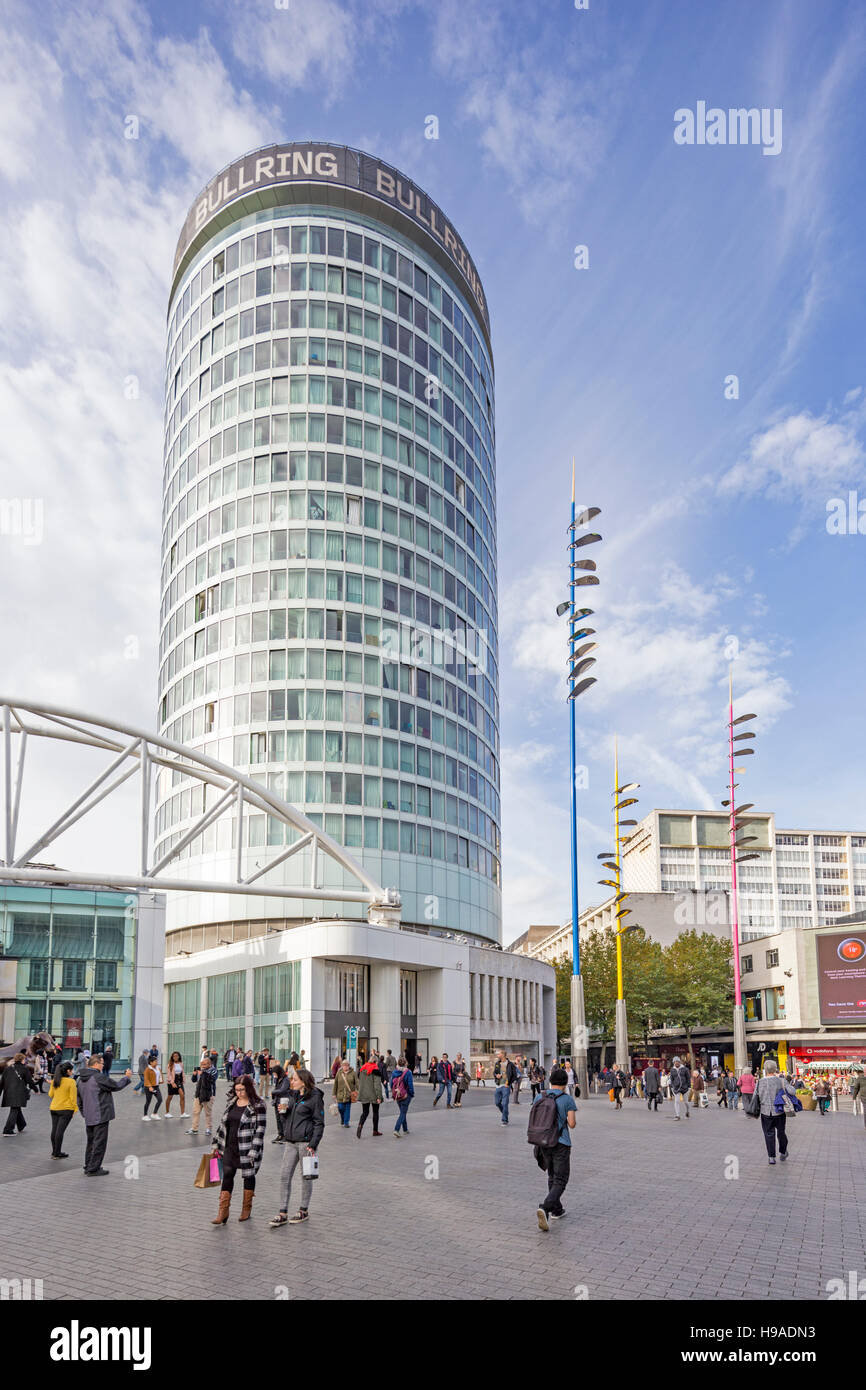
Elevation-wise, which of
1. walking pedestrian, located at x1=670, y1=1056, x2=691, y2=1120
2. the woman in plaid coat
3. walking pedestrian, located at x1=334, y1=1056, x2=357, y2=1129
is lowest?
walking pedestrian, located at x1=670, y1=1056, x2=691, y2=1120

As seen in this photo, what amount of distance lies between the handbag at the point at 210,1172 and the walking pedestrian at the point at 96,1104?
3.63m

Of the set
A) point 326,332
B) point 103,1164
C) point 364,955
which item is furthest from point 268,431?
point 103,1164

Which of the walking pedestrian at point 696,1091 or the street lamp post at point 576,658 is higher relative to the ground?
the street lamp post at point 576,658

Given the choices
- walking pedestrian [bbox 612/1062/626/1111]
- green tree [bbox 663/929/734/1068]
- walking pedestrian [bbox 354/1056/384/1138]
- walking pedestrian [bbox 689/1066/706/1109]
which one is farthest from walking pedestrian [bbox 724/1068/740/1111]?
green tree [bbox 663/929/734/1068]

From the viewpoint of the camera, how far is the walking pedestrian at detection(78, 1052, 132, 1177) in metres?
16.8

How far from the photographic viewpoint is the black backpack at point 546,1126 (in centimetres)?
1302

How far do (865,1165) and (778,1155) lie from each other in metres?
1.66

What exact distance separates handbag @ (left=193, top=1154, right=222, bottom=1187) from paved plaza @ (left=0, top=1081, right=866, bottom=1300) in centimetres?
49

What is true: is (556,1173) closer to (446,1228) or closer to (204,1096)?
(446,1228)

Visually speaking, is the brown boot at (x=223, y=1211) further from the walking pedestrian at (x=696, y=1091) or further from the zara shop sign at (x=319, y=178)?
the zara shop sign at (x=319, y=178)

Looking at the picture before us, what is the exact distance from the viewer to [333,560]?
67625 millimetres

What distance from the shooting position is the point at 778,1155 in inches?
820

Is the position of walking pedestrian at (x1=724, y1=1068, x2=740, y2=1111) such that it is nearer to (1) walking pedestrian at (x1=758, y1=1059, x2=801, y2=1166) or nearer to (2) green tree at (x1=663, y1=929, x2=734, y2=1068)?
(1) walking pedestrian at (x1=758, y1=1059, x2=801, y2=1166)

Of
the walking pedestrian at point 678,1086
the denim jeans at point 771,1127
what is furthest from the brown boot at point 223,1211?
the walking pedestrian at point 678,1086
